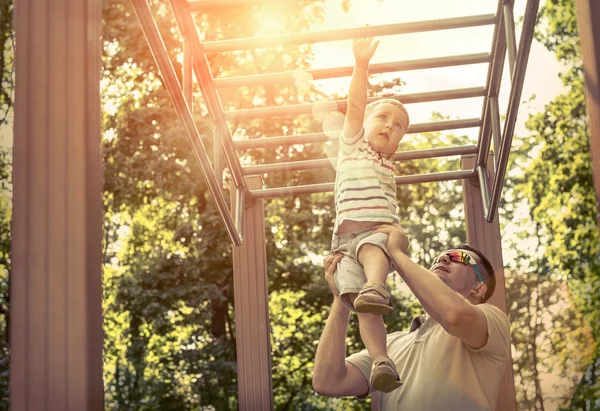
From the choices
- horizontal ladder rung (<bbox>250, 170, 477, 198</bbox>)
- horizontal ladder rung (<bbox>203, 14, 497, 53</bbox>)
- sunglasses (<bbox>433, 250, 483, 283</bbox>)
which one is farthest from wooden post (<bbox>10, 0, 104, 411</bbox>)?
horizontal ladder rung (<bbox>250, 170, 477, 198</bbox>)

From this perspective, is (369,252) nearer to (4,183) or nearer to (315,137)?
(315,137)

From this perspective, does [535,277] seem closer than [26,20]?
No

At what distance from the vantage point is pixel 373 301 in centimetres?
224

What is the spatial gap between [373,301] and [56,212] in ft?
3.70

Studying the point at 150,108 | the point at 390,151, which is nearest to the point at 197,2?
the point at 390,151

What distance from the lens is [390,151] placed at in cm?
271

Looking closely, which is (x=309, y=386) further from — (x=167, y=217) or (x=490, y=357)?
(x=490, y=357)

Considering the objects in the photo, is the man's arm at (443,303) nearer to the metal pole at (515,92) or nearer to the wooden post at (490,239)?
the metal pole at (515,92)

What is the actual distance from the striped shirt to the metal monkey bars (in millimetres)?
552

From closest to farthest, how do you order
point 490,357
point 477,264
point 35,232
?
point 35,232
point 490,357
point 477,264

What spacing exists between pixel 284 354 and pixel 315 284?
1.33 meters

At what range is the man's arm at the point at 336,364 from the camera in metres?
2.84

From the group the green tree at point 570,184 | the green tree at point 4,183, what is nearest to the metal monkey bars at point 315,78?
the green tree at point 570,184

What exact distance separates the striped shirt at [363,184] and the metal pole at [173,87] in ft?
1.88
